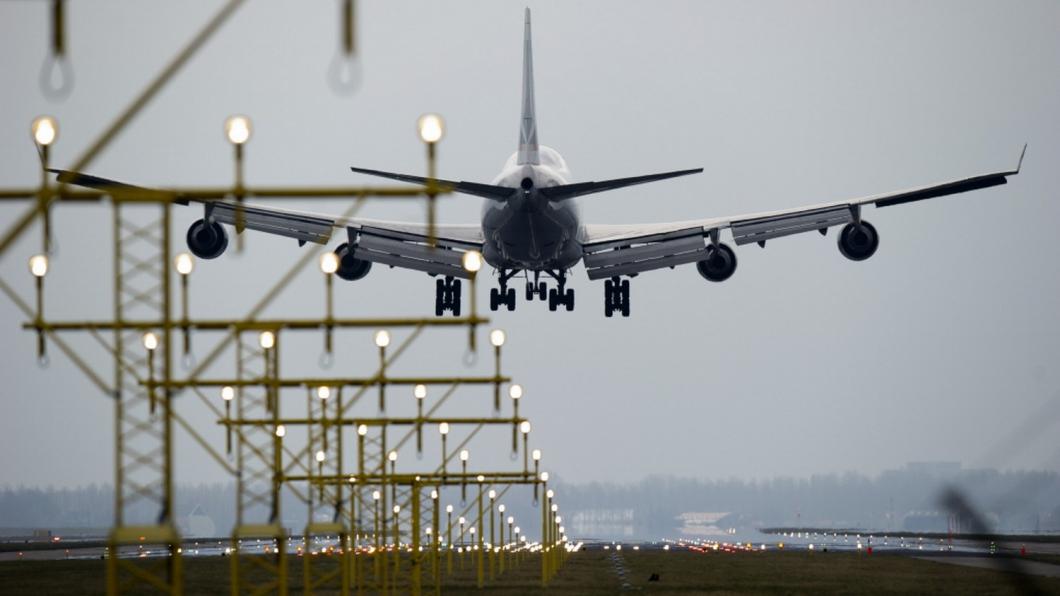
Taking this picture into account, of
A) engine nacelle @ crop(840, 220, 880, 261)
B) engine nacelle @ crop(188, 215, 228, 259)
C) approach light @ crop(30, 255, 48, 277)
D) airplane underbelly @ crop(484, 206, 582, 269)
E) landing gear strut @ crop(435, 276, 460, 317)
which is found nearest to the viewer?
approach light @ crop(30, 255, 48, 277)

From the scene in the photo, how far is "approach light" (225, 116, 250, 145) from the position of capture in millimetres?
23031

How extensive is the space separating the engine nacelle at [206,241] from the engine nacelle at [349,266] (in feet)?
24.6

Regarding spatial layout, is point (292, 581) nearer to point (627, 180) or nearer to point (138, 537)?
point (627, 180)

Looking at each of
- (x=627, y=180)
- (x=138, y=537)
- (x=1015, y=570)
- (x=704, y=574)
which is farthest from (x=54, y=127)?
(x=704, y=574)

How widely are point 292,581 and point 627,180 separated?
74.1ft

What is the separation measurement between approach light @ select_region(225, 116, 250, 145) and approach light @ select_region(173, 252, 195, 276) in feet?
24.0

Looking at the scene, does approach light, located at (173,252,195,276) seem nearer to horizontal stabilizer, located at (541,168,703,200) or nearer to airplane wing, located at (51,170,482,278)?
horizontal stabilizer, located at (541,168,703,200)

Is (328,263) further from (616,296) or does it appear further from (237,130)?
(616,296)

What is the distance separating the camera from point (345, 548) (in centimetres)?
3562

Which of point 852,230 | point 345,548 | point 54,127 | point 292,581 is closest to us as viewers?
point 54,127

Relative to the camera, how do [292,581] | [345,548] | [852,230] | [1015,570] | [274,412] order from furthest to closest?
[852,230] → [292,581] → [345,548] → [274,412] → [1015,570]

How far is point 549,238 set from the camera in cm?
7075

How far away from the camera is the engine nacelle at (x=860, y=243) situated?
74625mm

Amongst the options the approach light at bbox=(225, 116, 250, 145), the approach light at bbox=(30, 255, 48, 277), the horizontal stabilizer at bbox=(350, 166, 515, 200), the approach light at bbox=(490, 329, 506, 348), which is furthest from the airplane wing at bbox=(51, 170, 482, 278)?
the approach light at bbox=(225, 116, 250, 145)
